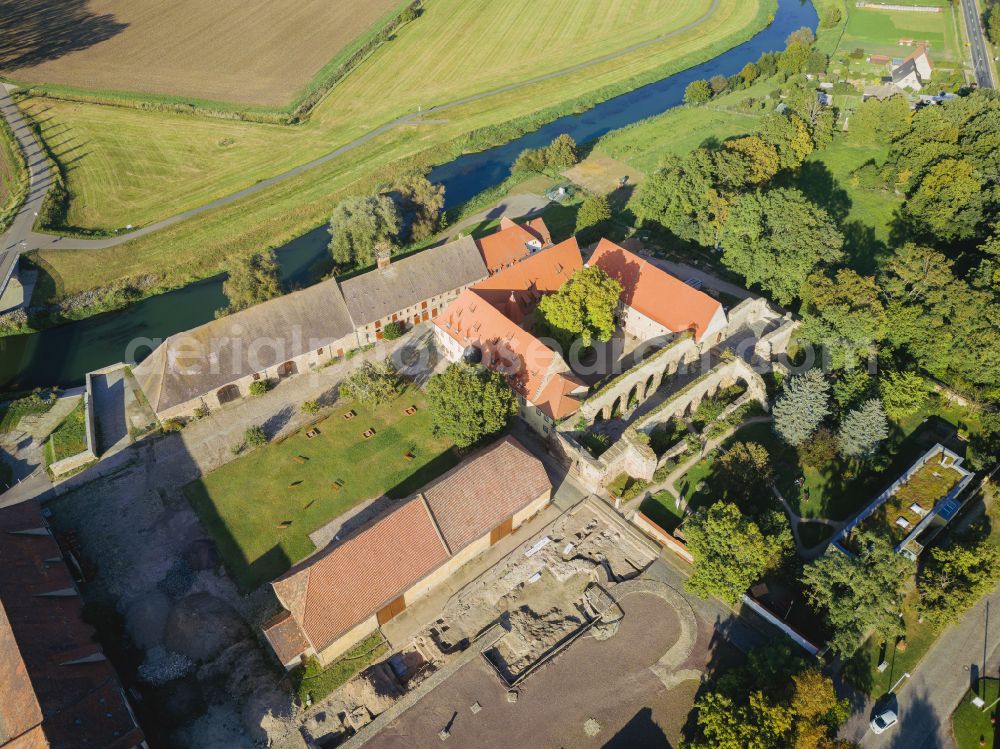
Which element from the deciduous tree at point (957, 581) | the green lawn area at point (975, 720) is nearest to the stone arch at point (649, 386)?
the deciduous tree at point (957, 581)

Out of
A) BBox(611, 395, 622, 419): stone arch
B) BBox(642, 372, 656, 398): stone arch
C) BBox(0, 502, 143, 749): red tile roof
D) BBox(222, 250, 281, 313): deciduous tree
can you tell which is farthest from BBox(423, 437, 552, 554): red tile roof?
BBox(222, 250, 281, 313): deciduous tree

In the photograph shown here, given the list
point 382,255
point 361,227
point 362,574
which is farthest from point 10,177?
point 362,574

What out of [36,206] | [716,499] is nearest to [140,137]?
[36,206]

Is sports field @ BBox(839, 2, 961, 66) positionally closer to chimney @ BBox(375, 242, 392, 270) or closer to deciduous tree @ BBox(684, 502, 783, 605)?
chimney @ BBox(375, 242, 392, 270)

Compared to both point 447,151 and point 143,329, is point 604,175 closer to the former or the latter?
point 447,151

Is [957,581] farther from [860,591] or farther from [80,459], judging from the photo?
[80,459]

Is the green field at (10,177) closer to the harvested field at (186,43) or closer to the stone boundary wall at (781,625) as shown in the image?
the harvested field at (186,43)
